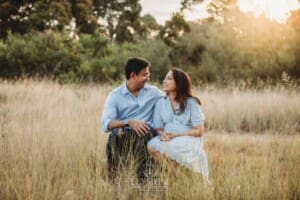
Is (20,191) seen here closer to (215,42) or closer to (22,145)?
(22,145)

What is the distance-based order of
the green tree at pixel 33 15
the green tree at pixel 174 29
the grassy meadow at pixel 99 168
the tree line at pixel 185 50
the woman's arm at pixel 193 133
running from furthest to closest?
the green tree at pixel 33 15 → the green tree at pixel 174 29 → the tree line at pixel 185 50 → the woman's arm at pixel 193 133 → the grassy meadow at pixel 99 168

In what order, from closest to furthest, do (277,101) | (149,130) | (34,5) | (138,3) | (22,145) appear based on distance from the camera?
(149,130)
(22,145)
(277,101)
(34,5)
(138,3)


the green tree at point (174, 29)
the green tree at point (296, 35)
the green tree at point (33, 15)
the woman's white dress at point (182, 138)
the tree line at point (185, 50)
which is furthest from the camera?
the green tree at point (33, 15)

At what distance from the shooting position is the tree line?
651 inches

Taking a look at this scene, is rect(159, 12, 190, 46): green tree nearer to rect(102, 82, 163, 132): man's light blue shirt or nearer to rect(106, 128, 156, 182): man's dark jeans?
rect(102, 82, 163, 132): man's light blue shirt

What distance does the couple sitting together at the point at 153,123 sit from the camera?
490 centimetres

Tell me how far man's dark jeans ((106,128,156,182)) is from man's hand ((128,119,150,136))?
0.06m

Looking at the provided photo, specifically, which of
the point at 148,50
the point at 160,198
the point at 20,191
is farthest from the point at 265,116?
the point at 148,50

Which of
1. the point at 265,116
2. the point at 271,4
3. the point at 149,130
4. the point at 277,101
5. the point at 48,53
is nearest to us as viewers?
the point at 149,130

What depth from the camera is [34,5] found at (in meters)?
25.2

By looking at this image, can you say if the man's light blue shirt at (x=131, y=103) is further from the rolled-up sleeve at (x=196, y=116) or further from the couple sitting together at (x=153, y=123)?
the rolled-up sleeve at (x=196, y=116)

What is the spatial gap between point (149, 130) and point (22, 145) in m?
1.47

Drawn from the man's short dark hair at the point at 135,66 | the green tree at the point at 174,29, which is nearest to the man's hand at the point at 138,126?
the man's short dark hair at the point at 135,66

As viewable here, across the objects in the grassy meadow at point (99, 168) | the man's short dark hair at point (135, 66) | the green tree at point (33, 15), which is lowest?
the grassy meadow at point (99, 168)
